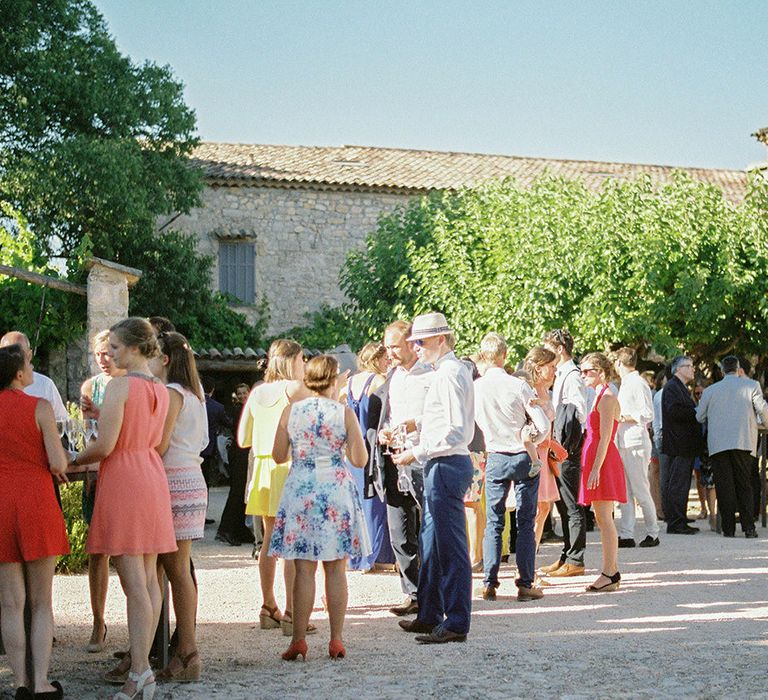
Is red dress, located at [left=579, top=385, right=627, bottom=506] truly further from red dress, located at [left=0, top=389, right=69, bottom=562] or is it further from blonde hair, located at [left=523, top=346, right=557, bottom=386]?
red dress, located at [left=0, top=389, right=69, bottom=562]

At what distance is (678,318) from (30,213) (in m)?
12.9

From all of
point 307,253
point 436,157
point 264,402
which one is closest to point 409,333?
point 264,402

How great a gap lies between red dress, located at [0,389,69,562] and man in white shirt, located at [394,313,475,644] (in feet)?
7.85

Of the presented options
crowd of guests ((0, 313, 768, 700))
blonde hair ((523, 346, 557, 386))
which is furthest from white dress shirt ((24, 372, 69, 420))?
blonde hair ((523, 346, 557, 386))

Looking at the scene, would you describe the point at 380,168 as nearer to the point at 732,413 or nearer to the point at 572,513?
the point at 732,413

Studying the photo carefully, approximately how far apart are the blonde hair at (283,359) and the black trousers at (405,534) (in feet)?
3.87

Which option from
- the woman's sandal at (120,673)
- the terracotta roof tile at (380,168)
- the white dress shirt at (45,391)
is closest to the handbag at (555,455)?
the white dress shirt at (45,391)

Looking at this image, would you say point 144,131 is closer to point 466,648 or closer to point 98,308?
point 98,308

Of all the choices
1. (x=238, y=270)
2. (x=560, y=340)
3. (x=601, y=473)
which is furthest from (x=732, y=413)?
(x=238, y=270)

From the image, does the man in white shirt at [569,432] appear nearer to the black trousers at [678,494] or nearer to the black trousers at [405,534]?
the black trousers at [405,534]

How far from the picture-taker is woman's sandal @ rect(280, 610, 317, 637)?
7.38m

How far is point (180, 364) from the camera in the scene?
6.36 meters

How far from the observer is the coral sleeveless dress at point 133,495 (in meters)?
5.60

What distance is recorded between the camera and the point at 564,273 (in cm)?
2194
